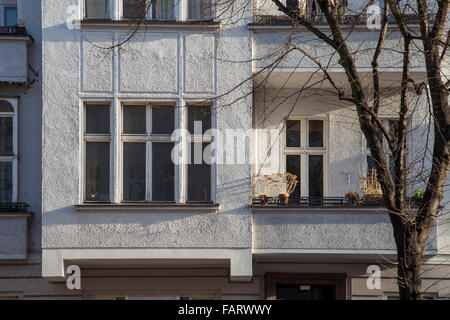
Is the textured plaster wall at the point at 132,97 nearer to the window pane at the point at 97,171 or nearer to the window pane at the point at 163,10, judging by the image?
the window pane at the point at 97,171

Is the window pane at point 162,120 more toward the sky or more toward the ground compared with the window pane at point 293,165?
more toward the sky

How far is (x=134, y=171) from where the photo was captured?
11.3 metres

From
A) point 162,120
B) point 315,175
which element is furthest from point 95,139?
point 315,175

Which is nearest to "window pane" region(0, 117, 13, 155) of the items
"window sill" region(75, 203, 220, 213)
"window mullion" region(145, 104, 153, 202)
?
"window sill" region(75, 203, 220, 213)

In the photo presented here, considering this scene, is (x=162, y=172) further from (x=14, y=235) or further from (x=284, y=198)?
(x=14, y=235)

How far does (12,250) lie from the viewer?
11398 millimetres

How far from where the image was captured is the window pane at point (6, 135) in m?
11.8

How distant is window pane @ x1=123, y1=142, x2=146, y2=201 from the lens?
11273 mm

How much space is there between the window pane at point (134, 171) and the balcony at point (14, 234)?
1.67 meters

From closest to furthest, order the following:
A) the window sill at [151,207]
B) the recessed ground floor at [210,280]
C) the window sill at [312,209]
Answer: the window sill at [151,207], the window sill at [312,209], the recessed ground floor at [210,280]

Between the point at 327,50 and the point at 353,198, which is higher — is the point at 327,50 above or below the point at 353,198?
above

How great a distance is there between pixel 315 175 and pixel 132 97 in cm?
343

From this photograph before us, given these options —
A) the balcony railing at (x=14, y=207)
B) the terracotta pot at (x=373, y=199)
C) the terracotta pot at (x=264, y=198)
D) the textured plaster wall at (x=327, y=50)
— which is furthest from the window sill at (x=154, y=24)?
the terracotta pot at (x=373, y=199)

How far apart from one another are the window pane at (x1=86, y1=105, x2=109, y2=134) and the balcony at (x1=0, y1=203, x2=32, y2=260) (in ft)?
5.67
